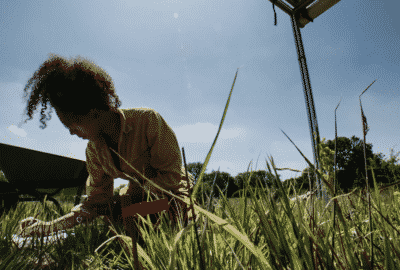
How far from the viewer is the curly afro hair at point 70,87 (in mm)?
1022

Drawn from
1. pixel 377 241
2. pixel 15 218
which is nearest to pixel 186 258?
pixel 377 241

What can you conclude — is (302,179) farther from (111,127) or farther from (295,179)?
(111,127)

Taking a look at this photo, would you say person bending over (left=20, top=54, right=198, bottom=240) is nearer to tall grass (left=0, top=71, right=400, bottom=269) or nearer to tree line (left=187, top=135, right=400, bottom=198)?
tree line (left=187, top=135, right=400, bottom=198)

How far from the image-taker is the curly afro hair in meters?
1.02

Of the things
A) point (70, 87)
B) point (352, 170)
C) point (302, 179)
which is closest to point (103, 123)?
point (70, 87)

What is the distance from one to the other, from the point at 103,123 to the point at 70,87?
23 centimetres

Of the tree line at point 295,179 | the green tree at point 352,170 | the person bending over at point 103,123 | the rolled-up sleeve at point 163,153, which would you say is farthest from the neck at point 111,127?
the green tree at point 352,170

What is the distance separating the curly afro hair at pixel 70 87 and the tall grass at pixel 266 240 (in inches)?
21.8

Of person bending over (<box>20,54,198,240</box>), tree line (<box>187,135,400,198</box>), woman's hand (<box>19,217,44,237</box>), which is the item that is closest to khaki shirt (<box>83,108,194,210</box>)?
person bending over (<box>20,54,198,240</box>)

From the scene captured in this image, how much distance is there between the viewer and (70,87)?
102 centimetres

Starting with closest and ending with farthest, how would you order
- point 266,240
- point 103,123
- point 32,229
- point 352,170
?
point 266,240 → point 32,229 → point 103,123 → point 352,170

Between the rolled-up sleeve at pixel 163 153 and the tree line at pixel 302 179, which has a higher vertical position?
the rolled-up sleeve at pixel 163 153

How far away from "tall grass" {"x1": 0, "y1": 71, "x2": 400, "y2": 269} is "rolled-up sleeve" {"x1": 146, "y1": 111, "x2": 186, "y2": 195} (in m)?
0.45

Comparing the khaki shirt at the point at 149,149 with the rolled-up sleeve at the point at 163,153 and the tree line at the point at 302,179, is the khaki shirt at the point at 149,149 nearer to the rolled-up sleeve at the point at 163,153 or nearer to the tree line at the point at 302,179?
the rolled-up sleeve at the point at 163,153
